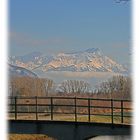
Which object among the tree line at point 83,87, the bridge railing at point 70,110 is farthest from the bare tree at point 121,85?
the bridge railing at point 70,110

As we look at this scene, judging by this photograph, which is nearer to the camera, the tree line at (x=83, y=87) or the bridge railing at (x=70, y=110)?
the tree line at (x=83, y=87)

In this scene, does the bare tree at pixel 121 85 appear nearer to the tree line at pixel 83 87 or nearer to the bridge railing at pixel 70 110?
the tree line at pixel 83 87

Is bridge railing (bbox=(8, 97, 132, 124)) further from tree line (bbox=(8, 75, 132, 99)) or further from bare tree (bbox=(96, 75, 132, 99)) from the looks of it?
bare tree (bbox=(96, 75, 132, 99))

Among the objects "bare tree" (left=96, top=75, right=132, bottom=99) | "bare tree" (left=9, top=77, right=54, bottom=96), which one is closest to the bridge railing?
"bare tree" (left=9, top=77, right=54, bottom=96)

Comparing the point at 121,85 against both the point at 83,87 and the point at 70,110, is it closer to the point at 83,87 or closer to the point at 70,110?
the point at 83,87

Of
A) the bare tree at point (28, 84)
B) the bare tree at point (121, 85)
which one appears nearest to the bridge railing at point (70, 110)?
the bare tree at point (28, 84)

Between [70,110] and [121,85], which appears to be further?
[70,110]

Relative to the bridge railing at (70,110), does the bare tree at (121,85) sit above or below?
above

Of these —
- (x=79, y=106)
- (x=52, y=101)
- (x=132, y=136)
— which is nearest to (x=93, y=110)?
(x=79, y=106)

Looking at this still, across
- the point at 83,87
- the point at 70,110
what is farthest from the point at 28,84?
the point at 70,110
